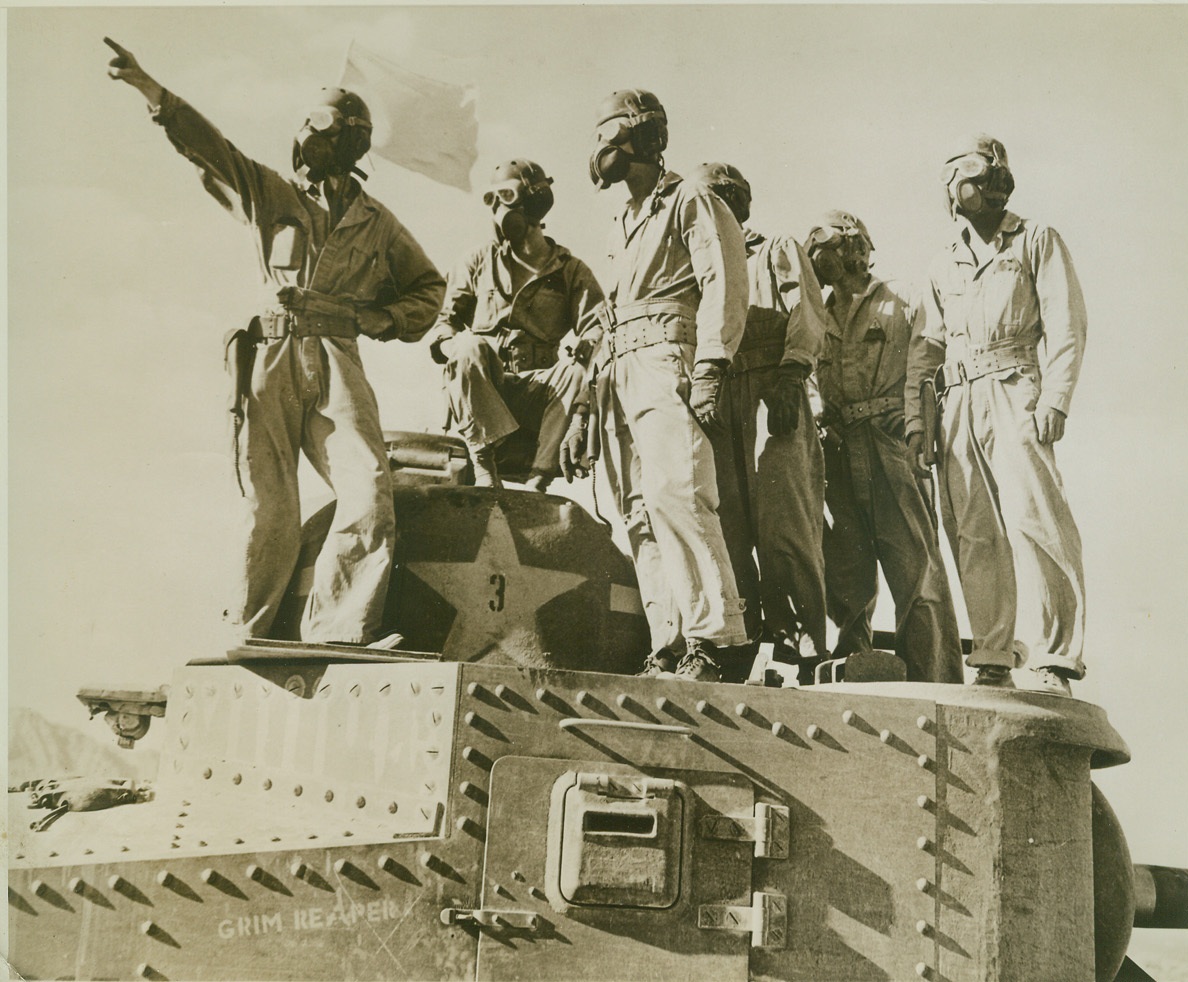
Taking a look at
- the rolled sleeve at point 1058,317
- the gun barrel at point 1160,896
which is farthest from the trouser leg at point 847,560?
the gun barrel at point 1160,896

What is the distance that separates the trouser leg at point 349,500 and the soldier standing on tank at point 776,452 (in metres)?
2.00

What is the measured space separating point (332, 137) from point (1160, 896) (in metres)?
6.76

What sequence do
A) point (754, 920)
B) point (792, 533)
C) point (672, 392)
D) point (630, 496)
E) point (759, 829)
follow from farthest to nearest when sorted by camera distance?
1. point (792, 533)
2. point (630, 496)
3. point (672, 392)
4. point (759, 829)
5. point (754, 920)

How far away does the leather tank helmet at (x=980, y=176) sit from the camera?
30.2 feet

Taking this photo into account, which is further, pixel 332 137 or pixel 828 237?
pixel 828 237

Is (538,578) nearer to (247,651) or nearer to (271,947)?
(247,651)

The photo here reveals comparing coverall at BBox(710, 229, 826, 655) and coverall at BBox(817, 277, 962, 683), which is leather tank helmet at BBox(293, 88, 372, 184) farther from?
coverall at BBox(817, 277, 962, 683)

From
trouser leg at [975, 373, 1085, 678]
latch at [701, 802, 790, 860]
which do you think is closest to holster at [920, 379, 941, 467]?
trouser leg at [975, 373, 1085, 678]

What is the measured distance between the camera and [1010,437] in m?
8.88

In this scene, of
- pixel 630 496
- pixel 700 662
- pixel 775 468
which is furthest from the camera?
pixel 775 468

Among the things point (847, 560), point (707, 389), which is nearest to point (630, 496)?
point (707, 389)

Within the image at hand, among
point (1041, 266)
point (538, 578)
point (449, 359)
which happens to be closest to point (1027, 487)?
point (1041, 266)

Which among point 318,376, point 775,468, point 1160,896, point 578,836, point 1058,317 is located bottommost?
point 1160,896

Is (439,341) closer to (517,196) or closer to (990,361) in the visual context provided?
(517,196)
